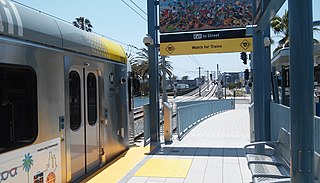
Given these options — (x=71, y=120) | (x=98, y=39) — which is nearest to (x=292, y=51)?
(x=71, y=120)

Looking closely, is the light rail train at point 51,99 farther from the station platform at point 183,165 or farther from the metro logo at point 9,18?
the station platform at point 183,165

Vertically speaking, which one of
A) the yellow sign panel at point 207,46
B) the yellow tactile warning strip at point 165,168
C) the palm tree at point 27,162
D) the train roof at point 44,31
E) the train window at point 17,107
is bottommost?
the yellow tactile warning strip at point 165,168

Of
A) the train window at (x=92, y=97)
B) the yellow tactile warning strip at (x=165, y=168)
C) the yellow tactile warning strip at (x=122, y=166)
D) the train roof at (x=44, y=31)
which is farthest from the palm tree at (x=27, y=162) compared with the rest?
the yellow tactile warning strip at (x=165, y=168)

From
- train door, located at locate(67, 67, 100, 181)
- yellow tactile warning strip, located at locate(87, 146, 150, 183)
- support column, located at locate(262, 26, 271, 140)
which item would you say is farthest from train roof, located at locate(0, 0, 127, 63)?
support column, located at locate(262, 26, 271, 140)

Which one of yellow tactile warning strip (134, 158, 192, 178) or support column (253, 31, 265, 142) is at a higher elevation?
support column (253, 31, 265, 142)

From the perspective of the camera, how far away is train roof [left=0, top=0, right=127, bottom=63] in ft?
13.4

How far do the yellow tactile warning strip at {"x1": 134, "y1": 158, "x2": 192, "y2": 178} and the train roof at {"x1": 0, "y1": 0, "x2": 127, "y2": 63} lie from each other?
2.47m

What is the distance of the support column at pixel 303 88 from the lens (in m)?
2.65

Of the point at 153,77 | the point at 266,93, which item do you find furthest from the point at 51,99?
the point at 153,77

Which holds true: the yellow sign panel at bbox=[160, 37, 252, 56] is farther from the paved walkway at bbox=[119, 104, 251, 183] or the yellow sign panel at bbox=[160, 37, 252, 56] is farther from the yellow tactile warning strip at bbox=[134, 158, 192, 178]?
the yellow tactile warning strip at bbox=[134, 158, 192, 178]

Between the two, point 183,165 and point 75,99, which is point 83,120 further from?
point 183,165

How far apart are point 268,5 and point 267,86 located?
317 cm

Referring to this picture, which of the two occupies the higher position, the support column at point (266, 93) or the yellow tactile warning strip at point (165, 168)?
the support column at point (266, 93)

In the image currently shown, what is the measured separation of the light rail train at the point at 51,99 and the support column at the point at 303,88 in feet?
9.87
